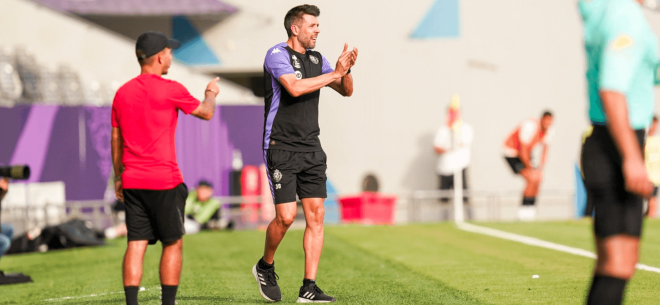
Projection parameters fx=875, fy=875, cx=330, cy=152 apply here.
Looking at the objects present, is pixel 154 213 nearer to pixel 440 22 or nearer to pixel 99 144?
pixel 99 144

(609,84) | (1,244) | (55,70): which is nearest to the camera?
(609,84)

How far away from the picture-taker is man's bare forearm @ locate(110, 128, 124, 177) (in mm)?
4742

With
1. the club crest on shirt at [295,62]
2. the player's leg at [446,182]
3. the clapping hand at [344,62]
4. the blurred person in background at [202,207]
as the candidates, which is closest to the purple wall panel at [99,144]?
the blurred person in background at [202,207]

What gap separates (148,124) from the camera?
15.2 ft

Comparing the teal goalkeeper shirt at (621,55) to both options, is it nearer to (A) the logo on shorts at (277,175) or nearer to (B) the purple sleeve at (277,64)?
(B) the purple sleeve at (277,64)

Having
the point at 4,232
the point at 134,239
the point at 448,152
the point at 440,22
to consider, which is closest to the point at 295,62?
the point at 134,239

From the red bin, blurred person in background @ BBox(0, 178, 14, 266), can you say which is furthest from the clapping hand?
the red bin

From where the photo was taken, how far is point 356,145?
19328 mm

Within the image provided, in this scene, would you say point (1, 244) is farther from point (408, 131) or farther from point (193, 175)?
point (408, 131)

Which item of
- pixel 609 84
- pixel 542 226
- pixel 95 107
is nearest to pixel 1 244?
pixel 609 84

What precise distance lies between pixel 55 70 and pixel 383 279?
12865 millimetres

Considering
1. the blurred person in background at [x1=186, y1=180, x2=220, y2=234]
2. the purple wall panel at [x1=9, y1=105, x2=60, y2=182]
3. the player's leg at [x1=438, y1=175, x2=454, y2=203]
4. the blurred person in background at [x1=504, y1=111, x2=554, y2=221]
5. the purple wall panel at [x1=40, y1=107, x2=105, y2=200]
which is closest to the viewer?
the blurred person in background at [x1=186, y1=180, x2=220, y2=234]

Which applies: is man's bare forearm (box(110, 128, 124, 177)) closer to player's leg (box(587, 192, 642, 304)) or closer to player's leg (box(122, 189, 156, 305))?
player's leg (box(122, 189, 156, 305))

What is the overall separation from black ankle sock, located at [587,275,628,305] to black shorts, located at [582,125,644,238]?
0.57ft
